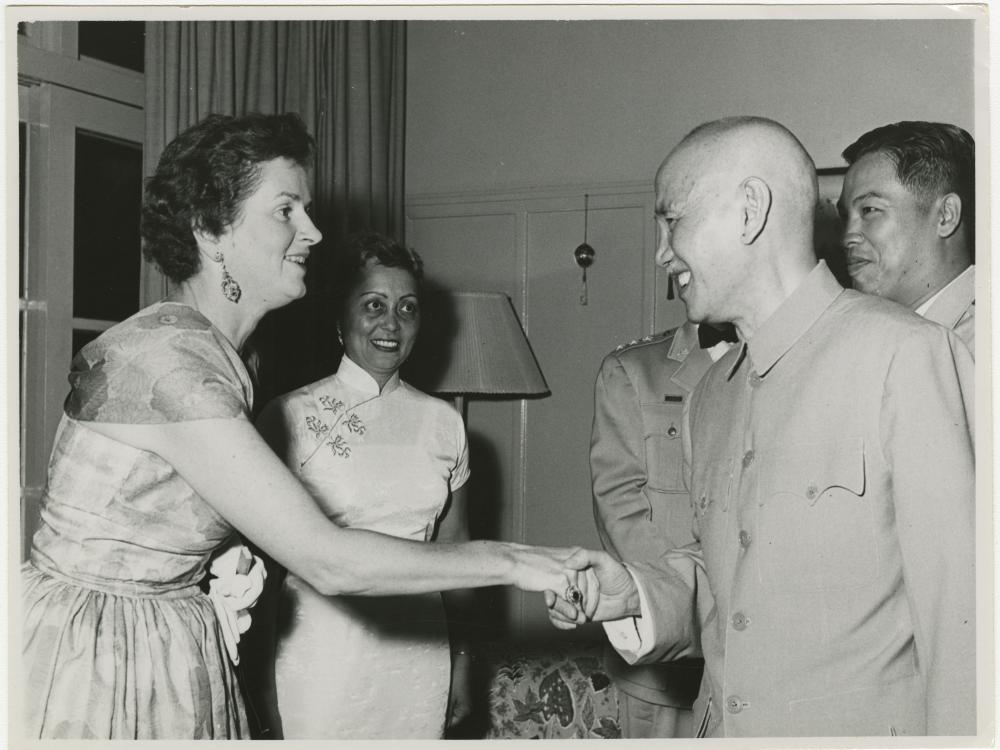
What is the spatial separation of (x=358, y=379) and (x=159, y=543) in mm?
1154

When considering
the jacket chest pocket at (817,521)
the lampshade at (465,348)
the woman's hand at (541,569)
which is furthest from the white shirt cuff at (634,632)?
the lampshade at (465,348)

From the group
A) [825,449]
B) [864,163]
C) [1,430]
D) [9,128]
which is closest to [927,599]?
[825,449]

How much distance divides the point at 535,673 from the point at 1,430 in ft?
6.45

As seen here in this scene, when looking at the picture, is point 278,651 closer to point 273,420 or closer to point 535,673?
point 273,420

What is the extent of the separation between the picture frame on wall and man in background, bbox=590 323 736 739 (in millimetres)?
521

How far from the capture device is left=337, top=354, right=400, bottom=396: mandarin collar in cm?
295

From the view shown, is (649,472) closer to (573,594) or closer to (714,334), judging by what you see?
(714,334)

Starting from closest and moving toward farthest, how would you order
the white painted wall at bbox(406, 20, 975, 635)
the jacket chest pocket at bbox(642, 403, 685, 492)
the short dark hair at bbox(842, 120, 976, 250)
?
the short dark hair at bbox(842, 120, 976, 250), the jacket chest pocket at bbox(642, 403, 685, 492), the white painted wall at bbox(406, 20, 975, 635)

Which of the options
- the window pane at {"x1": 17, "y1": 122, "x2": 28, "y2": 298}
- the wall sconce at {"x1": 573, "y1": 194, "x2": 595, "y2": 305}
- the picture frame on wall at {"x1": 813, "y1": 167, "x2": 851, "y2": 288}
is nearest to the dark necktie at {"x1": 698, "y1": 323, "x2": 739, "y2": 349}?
the picture frame on wall at {"x1": 813, "y1": 167, "x2": 851, "y2": 288}

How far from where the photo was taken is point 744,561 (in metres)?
1.78

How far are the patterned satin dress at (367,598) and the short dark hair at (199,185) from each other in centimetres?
83

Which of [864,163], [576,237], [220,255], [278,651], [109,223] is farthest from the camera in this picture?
[576,237]

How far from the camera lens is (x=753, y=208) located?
1.80 metres

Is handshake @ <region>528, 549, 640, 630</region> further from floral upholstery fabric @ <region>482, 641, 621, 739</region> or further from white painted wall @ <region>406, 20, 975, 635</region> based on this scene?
white painted wall @ <region>406, 20, 975, 635</region>
